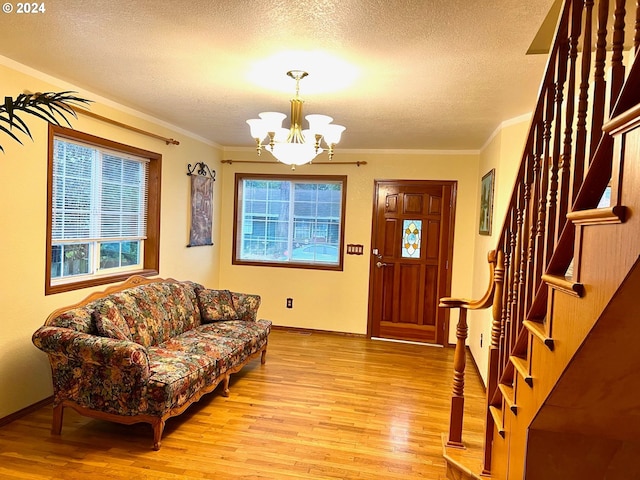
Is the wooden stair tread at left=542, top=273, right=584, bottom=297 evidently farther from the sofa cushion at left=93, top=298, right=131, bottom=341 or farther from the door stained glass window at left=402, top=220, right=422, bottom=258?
the door stained glass window at left=402, top=220, right=422, bottom=258

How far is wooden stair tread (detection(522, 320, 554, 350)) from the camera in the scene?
129 cm

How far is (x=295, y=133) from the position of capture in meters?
2.79

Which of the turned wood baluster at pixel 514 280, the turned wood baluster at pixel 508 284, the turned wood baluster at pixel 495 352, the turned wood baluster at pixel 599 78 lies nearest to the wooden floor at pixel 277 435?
the turned wood baluster at pixel 495 352

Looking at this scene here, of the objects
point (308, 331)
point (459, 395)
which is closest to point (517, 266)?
point (459, 395)

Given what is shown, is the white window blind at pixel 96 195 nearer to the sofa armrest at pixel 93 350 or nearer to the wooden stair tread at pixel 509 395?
the sofa armrest at pixel 93 350

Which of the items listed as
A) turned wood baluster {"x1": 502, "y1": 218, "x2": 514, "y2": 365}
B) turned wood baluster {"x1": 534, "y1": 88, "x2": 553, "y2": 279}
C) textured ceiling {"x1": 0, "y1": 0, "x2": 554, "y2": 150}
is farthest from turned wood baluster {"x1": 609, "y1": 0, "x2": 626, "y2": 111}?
turned wood baluster {"x1": 502, "y1": 218, "x2": 514, "y2": 365}

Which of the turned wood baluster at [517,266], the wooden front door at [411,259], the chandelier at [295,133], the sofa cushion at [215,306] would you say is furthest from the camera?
the wooden front door at [411,259]

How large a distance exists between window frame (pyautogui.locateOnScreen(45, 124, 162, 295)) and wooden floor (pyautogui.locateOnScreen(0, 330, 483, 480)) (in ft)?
3.13

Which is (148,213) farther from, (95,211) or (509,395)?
(509,395)

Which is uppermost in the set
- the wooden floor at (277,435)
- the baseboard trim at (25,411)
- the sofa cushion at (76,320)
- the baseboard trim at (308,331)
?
the sofa cushion at (76,320)

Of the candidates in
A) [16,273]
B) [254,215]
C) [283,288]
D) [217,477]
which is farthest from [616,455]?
[254,215]

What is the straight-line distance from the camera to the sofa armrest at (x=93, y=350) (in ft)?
8.43

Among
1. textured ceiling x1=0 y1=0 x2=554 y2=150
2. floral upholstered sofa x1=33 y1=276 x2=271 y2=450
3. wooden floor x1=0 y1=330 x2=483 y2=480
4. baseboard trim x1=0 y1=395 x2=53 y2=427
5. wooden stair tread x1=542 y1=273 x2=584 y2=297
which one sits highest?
textured ceiling x1=0 y1=0 x2=554 y2=150

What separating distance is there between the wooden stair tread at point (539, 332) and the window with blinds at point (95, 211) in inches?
122
